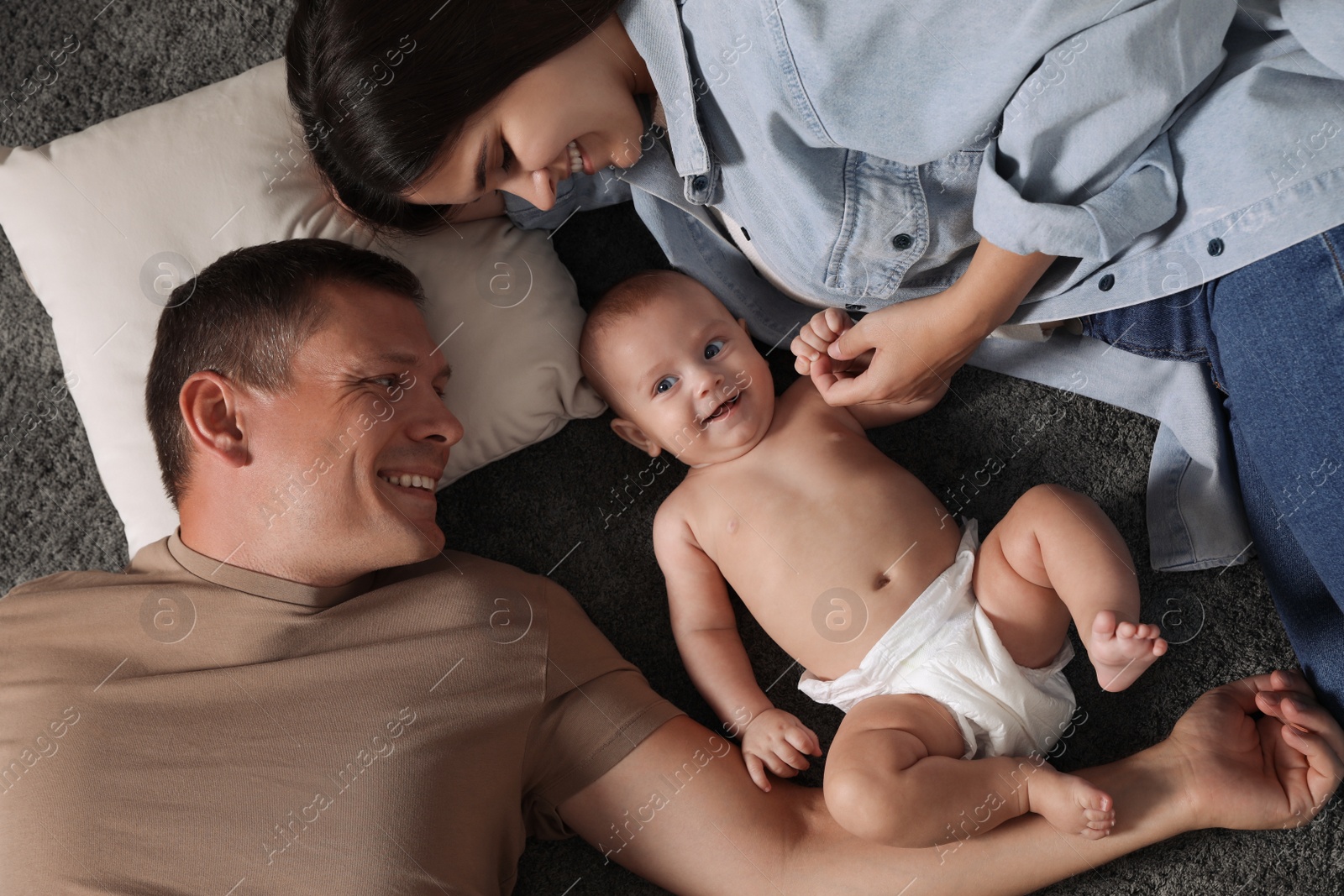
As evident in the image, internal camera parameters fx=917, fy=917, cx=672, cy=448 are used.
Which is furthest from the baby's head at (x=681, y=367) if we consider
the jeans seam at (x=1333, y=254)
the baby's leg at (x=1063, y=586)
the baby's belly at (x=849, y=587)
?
the jeans seam at (x=1333, y=254)

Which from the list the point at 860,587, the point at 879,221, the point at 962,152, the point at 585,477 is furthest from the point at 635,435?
the point at 962,152

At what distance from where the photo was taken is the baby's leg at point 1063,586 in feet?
3.91

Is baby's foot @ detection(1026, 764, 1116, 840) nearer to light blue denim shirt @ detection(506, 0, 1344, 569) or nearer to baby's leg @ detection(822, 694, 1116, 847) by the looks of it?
baby's leg @ detection(822, 694, 1116, 847)

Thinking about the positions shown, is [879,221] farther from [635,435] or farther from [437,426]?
[437,426]

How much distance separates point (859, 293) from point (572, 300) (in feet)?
1.71

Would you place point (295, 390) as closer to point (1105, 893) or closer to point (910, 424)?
point (910, 424)

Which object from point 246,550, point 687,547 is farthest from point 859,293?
point 246,550

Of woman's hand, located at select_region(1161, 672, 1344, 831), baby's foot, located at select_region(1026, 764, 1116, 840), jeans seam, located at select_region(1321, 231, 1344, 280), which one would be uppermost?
jeans seam, located at select_region(1321, 231, 1344, 280)

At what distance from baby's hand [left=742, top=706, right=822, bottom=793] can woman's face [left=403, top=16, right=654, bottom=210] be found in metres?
0.86

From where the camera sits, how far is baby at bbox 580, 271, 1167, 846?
1.27 m

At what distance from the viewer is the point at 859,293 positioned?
4.51 feet

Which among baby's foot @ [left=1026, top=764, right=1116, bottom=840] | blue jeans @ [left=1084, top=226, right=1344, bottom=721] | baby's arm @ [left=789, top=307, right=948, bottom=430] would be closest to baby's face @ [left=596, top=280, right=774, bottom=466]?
baby's arm @ [left=789, top=307, right=948, bottom=430]

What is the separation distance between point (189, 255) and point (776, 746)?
1222 millimetres

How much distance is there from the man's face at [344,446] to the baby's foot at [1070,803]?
0.95 m
